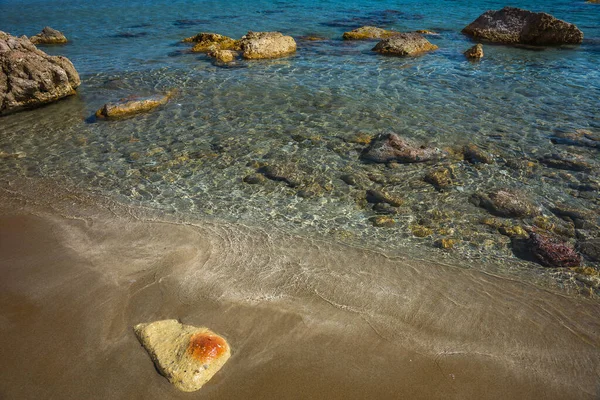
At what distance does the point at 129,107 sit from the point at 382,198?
23.8ft

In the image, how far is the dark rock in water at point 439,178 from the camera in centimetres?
724

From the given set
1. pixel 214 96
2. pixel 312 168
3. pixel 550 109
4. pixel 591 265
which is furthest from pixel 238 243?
pixel 550 109

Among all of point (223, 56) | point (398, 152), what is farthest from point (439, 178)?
point (223, 56)

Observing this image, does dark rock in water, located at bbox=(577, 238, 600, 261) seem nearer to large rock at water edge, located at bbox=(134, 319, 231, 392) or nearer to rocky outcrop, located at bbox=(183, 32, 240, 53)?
large rock at water edge, located at bbox=(134, 319, 231, 392)

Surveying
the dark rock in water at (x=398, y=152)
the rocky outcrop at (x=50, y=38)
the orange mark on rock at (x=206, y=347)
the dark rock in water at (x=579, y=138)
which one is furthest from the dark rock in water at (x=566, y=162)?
the rocky outcrop at (x=50, y=38)

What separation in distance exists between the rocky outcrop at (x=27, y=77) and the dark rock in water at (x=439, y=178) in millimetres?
10427

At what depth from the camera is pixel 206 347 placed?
4031 millimetres

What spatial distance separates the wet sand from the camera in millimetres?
3840

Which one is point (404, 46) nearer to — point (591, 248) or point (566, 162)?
point (566, 162)

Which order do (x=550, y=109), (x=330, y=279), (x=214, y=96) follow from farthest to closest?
1. (x=214, y=96)
2. (x=550, y=109)
3. (x=330, y=279)

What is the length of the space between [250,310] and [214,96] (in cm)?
848

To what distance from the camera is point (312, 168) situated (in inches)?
311

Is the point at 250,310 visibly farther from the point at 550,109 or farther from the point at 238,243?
the point at 550,109

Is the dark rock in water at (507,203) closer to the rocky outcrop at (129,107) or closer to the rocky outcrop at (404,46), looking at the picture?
the rocky outcrop at (129,107)
